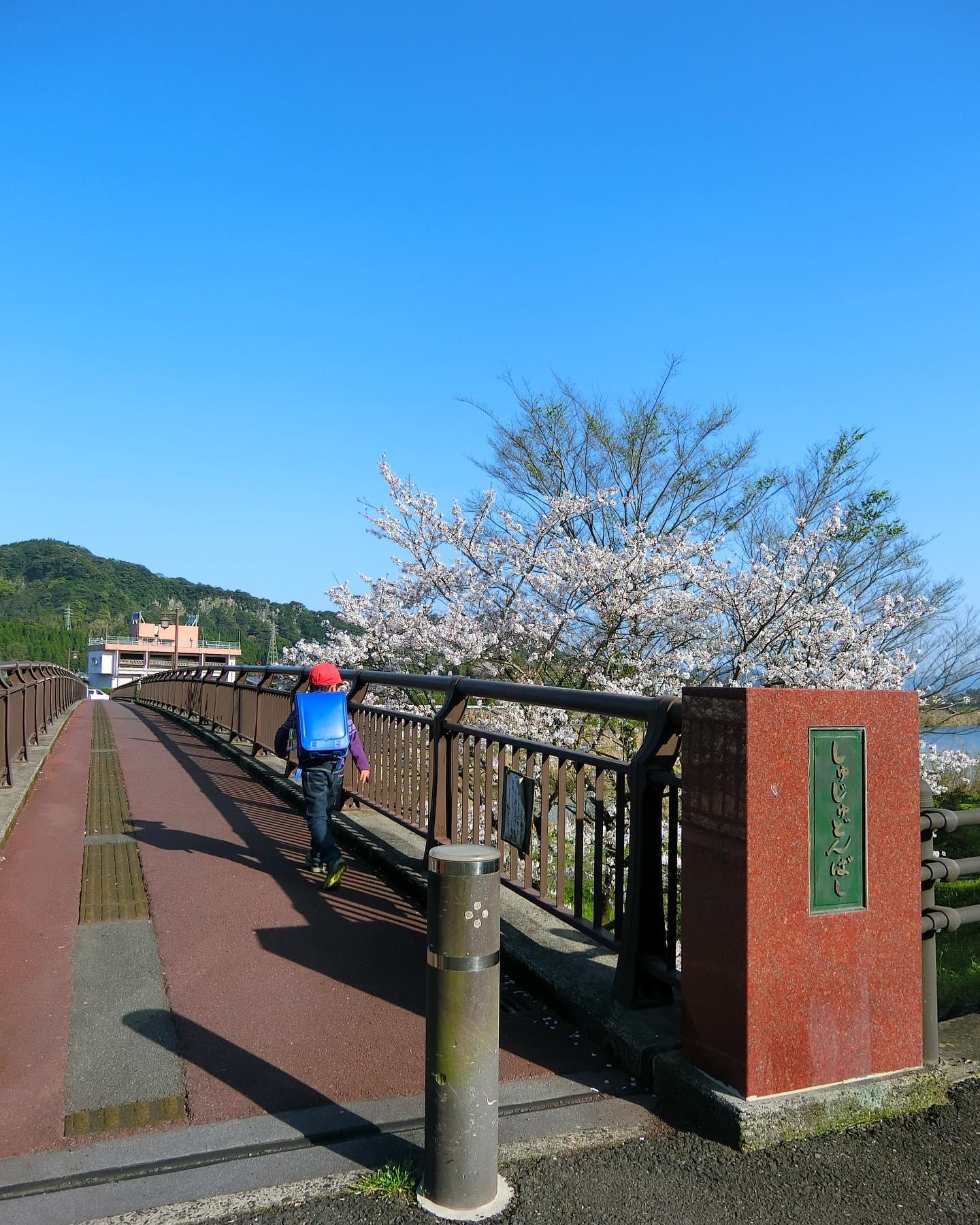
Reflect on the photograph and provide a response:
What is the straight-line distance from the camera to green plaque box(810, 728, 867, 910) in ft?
9.52

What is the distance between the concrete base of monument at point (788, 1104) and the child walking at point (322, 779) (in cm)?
322

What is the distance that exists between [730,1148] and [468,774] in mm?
2673

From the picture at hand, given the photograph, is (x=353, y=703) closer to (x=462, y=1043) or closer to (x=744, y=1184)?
(x=462, y=1043)

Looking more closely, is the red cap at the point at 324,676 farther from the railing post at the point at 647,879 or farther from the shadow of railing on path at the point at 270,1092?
the railing post at the point at 647,879

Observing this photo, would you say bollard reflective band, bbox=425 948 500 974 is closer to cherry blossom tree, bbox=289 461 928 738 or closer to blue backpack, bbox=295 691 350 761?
blue backpack, bbox=295 691 350 761

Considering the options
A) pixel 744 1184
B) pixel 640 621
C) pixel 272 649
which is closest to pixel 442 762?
pixel 744 1184

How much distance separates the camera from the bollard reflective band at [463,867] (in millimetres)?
2586

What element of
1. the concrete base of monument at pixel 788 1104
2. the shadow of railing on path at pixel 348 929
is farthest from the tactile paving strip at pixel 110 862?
the concrete base of monument at pixel 788 1104

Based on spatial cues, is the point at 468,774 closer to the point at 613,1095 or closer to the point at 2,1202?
the point at 613,1095

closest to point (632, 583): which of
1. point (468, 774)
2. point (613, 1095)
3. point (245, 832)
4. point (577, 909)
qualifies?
point (245, 832)

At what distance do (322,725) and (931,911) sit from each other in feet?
13.3

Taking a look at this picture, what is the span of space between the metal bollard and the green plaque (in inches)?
40.3

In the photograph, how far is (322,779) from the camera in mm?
6230

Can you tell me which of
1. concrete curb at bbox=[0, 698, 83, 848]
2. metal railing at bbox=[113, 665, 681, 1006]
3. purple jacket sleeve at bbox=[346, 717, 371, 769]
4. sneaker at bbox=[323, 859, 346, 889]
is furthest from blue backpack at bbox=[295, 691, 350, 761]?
concrete curb at bbox=[0, 698, 83, 848]
